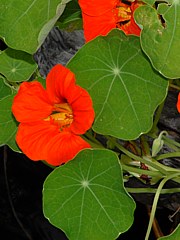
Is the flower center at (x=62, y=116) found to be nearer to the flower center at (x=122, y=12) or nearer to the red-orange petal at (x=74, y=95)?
the red-orange petal at (x=74, y=95)

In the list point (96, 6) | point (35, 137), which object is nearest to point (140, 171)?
point (35, 137)

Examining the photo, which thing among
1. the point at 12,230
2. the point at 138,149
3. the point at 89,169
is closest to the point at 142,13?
the point at 89,169

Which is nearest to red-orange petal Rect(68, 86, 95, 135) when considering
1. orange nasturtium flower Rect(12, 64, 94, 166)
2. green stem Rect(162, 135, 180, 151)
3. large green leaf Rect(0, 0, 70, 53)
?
orange nasturtium flower Rect(12, 64, 94, 166)

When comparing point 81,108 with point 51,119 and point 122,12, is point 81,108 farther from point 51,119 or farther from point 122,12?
point 122,12

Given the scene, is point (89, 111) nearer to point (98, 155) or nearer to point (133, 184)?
point (98, 155)

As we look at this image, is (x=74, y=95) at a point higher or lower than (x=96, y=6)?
lower

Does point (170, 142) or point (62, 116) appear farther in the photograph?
point (170, 142)
